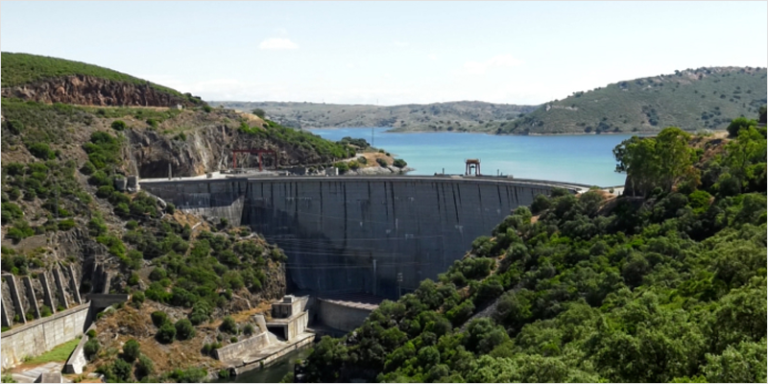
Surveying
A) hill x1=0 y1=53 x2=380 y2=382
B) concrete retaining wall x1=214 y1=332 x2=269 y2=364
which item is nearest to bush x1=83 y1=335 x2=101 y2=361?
hill x1=0 y1=53 x2=380 y2=382

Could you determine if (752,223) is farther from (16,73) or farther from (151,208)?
(16,73)

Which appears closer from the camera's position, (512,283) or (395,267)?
(512,283)

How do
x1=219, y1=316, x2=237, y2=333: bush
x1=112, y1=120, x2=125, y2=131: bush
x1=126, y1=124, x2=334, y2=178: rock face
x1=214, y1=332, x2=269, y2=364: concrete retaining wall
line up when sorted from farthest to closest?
x1=112, y1=120, x2=125, y2=131: bush < x1=126, y1=124, x2=334, y2=178: rock face < x1=219, y1=316, x2=237, y2=333: bush < x1=214, y1=332, x2=269, y2=364: concrete retaining wall

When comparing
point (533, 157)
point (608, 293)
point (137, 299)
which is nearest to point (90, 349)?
point (137, 299)

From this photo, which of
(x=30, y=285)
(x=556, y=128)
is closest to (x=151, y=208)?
(x=30, y=285)

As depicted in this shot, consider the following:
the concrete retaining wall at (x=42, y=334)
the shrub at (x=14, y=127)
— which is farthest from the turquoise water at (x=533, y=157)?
the concrete retaining wall at (x=42, y=334)

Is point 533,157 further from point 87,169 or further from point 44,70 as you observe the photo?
point 87,169

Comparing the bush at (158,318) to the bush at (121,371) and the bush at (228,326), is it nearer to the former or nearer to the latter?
the bush at (228,326)

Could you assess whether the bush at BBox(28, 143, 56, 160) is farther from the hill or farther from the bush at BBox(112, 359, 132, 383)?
the bush at BBox(112, 359, 132, 383)

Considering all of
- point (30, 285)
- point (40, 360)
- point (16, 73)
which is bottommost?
point (40, 360)
